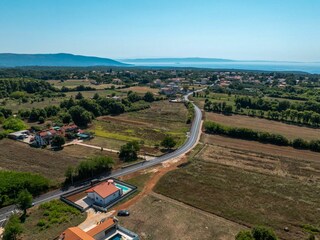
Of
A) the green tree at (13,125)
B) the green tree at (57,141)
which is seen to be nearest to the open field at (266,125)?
the green tree at (57,141)

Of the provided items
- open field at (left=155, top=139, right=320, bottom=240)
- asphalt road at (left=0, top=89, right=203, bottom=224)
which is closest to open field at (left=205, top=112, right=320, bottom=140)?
asphalt road at (left=0, top=89, right=203, bottom=224)

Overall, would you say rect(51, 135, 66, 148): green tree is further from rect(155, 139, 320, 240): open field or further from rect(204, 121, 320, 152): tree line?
rect(204, 121, 320, 152): tree line

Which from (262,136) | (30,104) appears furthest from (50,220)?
(30,104)

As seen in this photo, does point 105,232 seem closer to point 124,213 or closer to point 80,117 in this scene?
point 124,213

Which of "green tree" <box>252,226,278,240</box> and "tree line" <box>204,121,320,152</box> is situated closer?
"green tree" <box>252,226,278,240</box>

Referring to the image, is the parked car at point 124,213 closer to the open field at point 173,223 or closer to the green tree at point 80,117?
the open field at point 173,223

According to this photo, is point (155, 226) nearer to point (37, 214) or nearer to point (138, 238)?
point (138, 238)

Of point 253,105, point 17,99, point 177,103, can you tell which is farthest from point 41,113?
point 253,105
